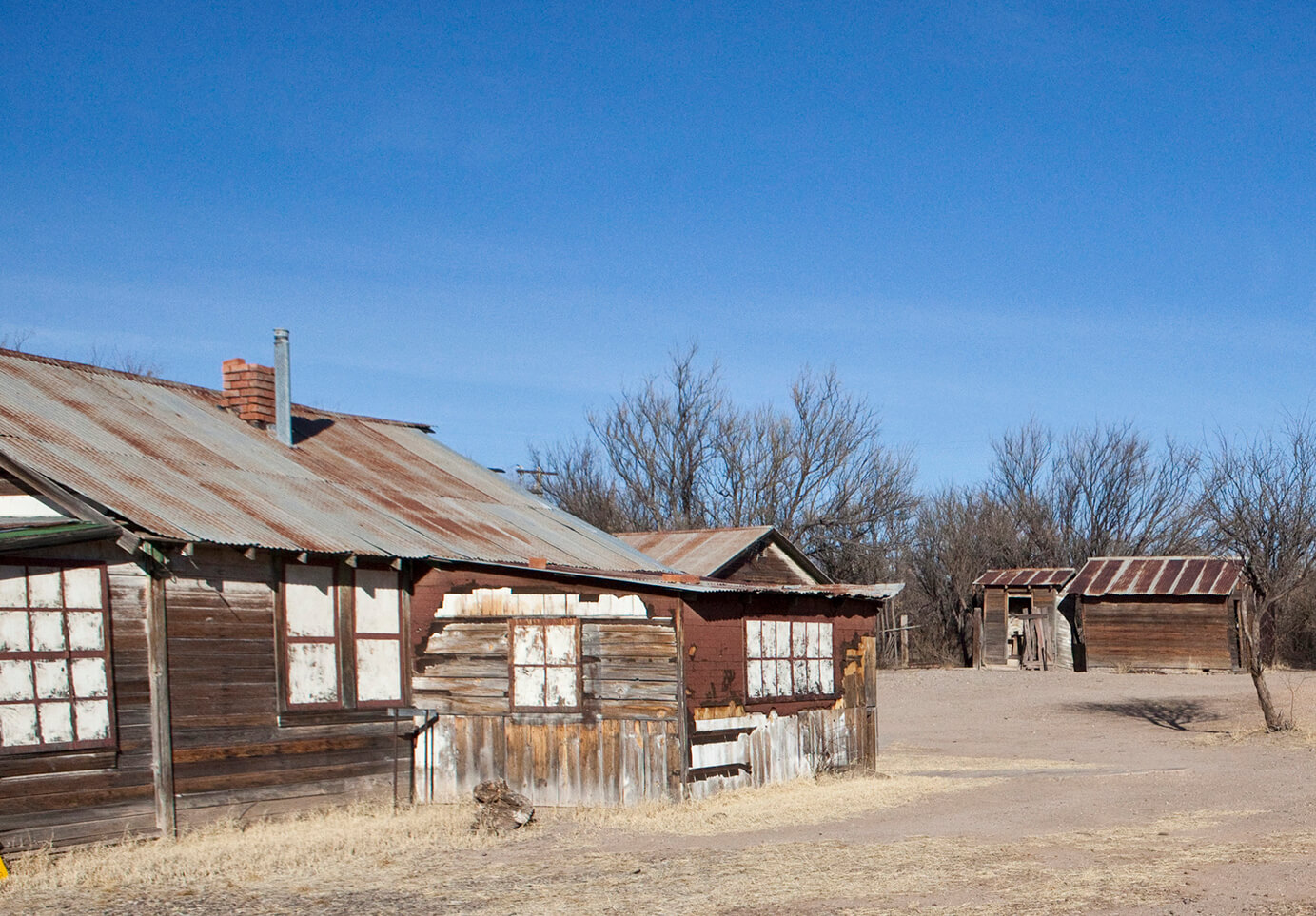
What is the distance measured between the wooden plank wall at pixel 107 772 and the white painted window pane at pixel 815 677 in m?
8.12

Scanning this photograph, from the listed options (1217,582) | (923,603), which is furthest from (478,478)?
(923,603)

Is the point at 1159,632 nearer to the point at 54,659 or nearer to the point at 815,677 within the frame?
the point at 815,677

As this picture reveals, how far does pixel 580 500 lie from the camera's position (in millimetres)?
46469

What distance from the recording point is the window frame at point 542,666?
15.0 metres

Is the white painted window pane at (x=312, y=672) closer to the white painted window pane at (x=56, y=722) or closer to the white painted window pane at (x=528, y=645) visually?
the white painted window pane at (x=528, y=645)

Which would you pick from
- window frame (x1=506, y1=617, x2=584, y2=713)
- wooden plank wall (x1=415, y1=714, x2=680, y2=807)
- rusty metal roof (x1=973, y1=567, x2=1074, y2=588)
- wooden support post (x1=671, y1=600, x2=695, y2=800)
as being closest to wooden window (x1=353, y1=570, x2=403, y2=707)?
wooden plank wall (x1=415, y1=714, x2=680, y2=807)

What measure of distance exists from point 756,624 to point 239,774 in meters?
6.04

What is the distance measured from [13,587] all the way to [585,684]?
5908 mm

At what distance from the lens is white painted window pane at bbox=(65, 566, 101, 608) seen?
11.8 m

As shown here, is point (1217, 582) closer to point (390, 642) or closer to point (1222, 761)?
point (1222, 761)

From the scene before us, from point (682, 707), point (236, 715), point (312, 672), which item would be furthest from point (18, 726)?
point (682, 707)

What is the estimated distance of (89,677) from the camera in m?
11.9

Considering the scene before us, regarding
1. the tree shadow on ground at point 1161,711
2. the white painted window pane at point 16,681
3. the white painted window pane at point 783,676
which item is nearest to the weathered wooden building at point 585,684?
the white painted window pane at point 783,676

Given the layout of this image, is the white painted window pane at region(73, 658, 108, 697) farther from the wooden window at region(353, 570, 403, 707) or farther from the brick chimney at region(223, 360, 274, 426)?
the brick chimney at region(223, 360, 274, 426)
